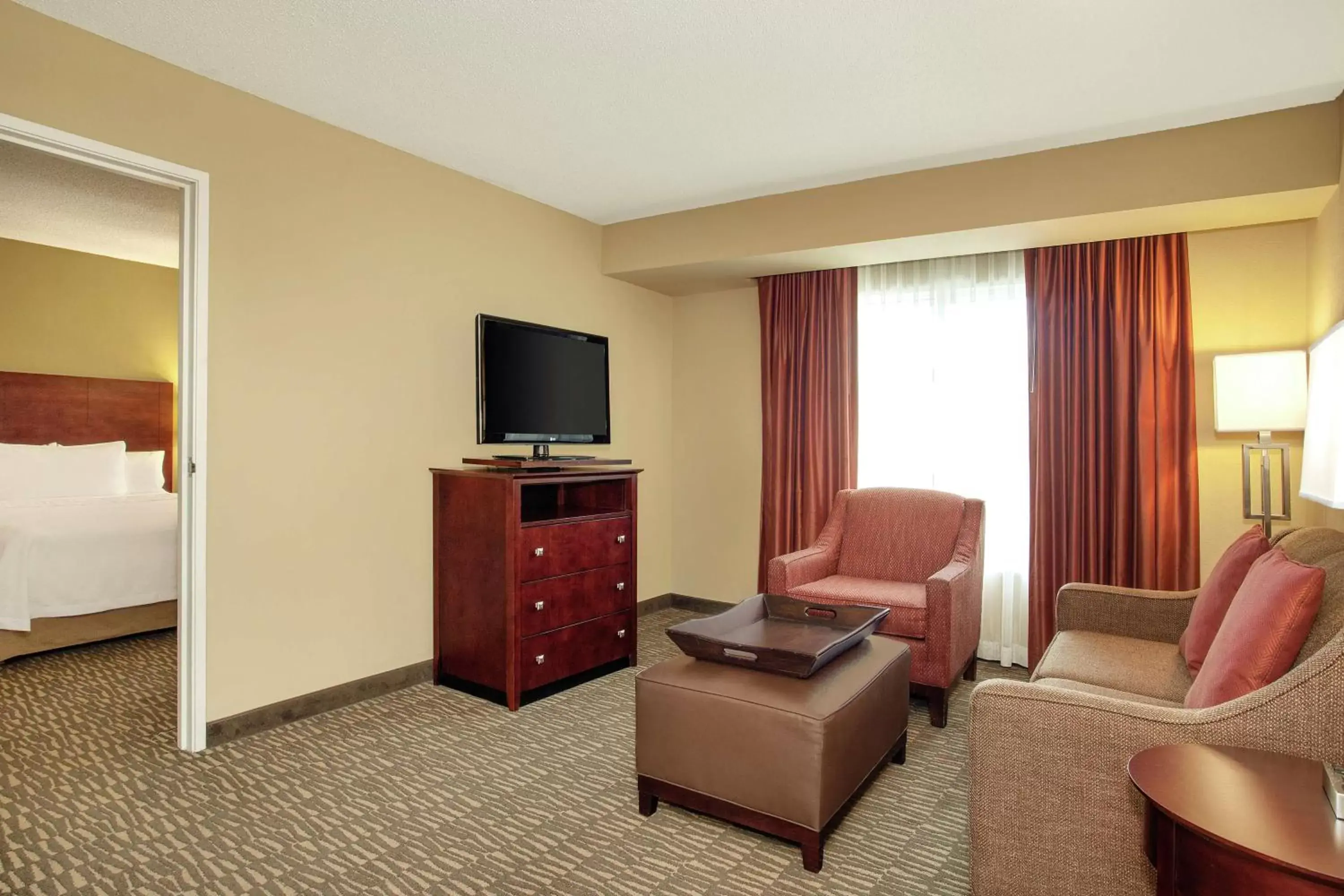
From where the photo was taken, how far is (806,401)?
488cm

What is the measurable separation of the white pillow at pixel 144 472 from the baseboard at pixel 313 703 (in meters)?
3.54

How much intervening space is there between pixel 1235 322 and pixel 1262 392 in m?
0.70

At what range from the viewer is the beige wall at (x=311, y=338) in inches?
110

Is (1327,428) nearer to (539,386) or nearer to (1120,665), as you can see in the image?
(1120,665)

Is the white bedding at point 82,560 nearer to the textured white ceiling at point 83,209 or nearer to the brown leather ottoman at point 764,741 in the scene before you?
the textured white ceiling at point 83,209

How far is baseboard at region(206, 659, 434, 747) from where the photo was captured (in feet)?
9.84

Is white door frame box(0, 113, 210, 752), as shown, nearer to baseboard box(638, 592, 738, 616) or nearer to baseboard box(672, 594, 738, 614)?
baseboard box(638, 592, 738, 616)

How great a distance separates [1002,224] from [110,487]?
637cm

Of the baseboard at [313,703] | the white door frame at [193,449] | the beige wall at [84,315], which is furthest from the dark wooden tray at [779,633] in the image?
the beige wall at [84,315]

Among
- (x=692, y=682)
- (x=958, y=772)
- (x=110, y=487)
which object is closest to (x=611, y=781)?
(x=692, y=682)

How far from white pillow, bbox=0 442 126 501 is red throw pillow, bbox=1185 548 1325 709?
6719mm

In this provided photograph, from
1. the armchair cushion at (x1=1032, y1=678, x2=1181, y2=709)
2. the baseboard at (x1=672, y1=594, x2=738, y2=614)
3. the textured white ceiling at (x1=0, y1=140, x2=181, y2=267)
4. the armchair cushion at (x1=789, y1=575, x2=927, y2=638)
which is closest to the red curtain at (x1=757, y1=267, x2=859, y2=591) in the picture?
the baseboard at (x1=672, y1=594, x2=738, y2=614)

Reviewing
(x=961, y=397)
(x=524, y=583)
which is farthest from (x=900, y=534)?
(x=524, y=583)

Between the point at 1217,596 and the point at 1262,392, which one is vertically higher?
the point at 1262,392
